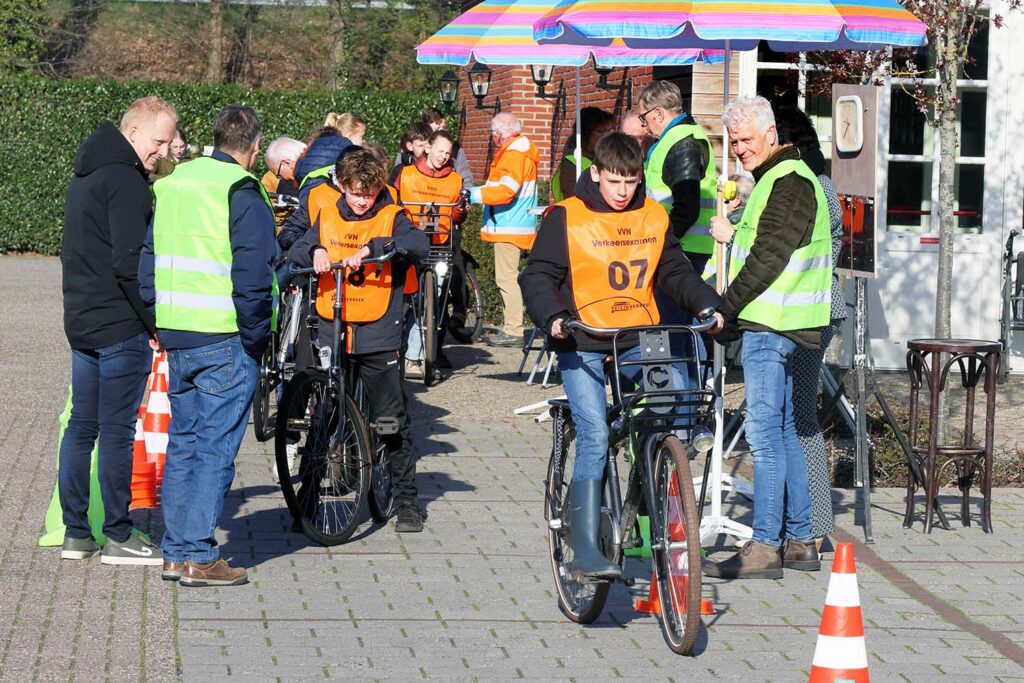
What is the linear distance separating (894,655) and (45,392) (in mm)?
7508

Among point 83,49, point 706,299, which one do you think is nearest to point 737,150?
point 706,299

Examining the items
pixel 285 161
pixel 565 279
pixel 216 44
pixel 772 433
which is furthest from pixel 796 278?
pixel 216 44

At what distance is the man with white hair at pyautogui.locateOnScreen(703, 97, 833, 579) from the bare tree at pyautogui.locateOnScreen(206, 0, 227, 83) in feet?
103

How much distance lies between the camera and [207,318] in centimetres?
626

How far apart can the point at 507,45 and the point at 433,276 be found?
238 centimetres

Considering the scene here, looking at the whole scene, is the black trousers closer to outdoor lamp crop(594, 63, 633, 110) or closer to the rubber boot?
the rubber boot

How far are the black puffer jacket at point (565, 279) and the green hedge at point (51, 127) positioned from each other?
61.0 ft

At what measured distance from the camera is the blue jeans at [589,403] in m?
5.71

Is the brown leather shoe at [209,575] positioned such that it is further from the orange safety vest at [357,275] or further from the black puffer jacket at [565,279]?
the black puffer jacket at [565,279]

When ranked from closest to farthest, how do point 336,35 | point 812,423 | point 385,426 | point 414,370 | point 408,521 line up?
point 812,423, point 385,426, point 408,521, point 414,370, point 336,35

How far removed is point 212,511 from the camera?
6.39 m

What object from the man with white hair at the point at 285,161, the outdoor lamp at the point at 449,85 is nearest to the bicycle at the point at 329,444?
the man with white hair at the point at 285,161

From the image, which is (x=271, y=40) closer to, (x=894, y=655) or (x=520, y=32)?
(x=520, y=32)

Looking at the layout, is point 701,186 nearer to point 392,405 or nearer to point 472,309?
point 392,405
